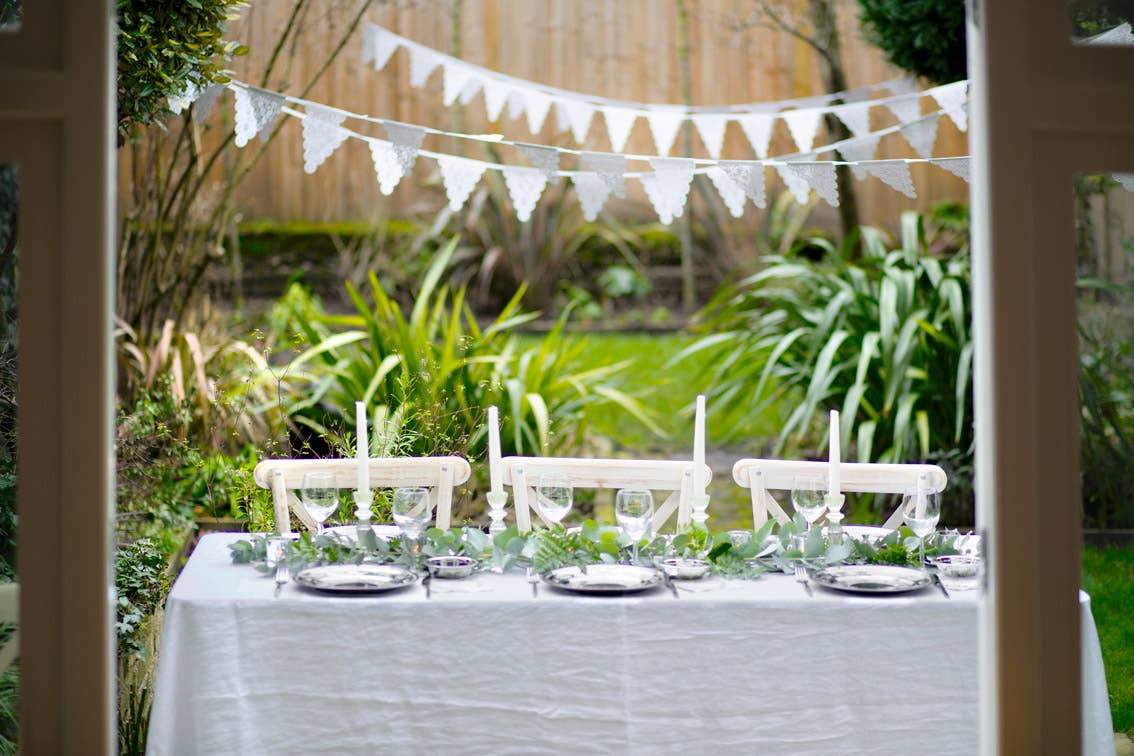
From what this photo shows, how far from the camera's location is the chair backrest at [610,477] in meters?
3.35

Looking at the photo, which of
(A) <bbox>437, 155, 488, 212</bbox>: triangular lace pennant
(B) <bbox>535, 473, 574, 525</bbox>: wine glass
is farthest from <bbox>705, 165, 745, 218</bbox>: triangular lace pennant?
(B) <bbox>535, 473, 574, 525</bbox>: wine glass

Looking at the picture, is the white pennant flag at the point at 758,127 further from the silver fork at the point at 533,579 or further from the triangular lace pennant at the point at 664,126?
the silver fork at the point at 533,579

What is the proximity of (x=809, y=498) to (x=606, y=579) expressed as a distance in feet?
1.68

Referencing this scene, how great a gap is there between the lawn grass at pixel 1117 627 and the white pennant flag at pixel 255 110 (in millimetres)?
2242

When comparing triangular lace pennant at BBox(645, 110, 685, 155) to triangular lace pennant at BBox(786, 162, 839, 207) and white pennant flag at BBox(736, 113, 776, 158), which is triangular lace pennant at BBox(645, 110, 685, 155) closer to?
white pennant flag at BBox(736, 113, 776, 158)

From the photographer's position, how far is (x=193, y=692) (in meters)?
2.49

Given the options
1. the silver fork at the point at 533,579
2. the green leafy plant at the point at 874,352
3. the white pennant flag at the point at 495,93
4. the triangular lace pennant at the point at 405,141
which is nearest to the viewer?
the silver fork at the point at 533,579

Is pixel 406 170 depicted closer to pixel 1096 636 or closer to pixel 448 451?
pixel 448 451

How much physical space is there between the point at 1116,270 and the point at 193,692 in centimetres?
180

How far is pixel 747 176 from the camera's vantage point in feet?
11.6

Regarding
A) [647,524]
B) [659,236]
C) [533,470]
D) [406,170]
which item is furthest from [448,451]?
[659,236]

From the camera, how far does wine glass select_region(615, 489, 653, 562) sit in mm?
2738

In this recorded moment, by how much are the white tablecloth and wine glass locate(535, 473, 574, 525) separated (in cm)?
36

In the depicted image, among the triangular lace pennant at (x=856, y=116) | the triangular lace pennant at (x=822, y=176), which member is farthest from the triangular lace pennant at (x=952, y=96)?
the triangular lace pennant at (x=822, y=176)
